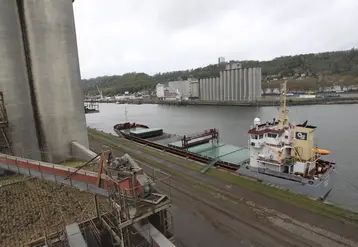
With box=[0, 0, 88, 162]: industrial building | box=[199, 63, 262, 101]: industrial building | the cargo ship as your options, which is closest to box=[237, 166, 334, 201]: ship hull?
the cargo ship

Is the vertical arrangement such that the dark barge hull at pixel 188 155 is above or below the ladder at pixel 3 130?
below

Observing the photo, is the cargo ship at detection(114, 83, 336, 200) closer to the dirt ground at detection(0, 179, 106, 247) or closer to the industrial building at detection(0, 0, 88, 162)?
the dirt ground at detection(0, 179, 106, 247)

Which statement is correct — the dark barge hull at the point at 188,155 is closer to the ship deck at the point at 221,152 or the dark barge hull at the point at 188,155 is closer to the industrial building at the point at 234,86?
the ship deck at the point at 221,152

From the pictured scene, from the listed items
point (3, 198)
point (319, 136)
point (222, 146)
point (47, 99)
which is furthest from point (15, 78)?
point (319, 136)

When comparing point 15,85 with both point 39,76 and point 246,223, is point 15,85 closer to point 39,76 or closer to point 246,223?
point 39,76

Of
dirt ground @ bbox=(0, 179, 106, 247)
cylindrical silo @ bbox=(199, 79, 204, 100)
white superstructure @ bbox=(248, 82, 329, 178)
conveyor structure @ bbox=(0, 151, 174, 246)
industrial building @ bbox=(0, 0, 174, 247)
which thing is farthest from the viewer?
cylindrical silo @ bbox=(199, 79, 204, 100)

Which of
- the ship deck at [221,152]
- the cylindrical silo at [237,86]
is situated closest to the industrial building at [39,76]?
the ship deck at [221,152]
